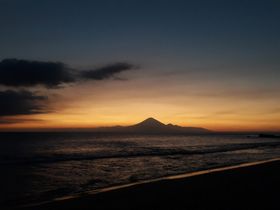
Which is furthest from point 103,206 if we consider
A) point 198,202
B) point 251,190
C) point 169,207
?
point 251,190

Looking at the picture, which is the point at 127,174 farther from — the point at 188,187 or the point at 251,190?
the point at 251,190

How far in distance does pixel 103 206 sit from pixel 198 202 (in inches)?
126

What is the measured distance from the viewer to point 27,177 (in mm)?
17312

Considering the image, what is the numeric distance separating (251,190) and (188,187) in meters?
2.58

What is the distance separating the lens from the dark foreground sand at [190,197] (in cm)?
937

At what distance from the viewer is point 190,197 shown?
1064 cm

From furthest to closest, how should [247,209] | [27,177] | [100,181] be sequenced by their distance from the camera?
1. [27,177]
2. [100,181]
3. [247,209]

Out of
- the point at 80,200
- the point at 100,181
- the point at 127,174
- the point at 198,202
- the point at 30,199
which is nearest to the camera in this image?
the point at 198,202

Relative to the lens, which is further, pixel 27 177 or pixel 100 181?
pixel 27 177

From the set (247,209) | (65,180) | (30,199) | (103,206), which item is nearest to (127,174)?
(65,180)

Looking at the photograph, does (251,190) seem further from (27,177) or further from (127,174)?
(27,177)

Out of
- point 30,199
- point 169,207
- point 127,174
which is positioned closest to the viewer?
point 169,207

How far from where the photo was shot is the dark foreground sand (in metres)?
9.37

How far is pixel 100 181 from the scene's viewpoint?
16.1 metres
